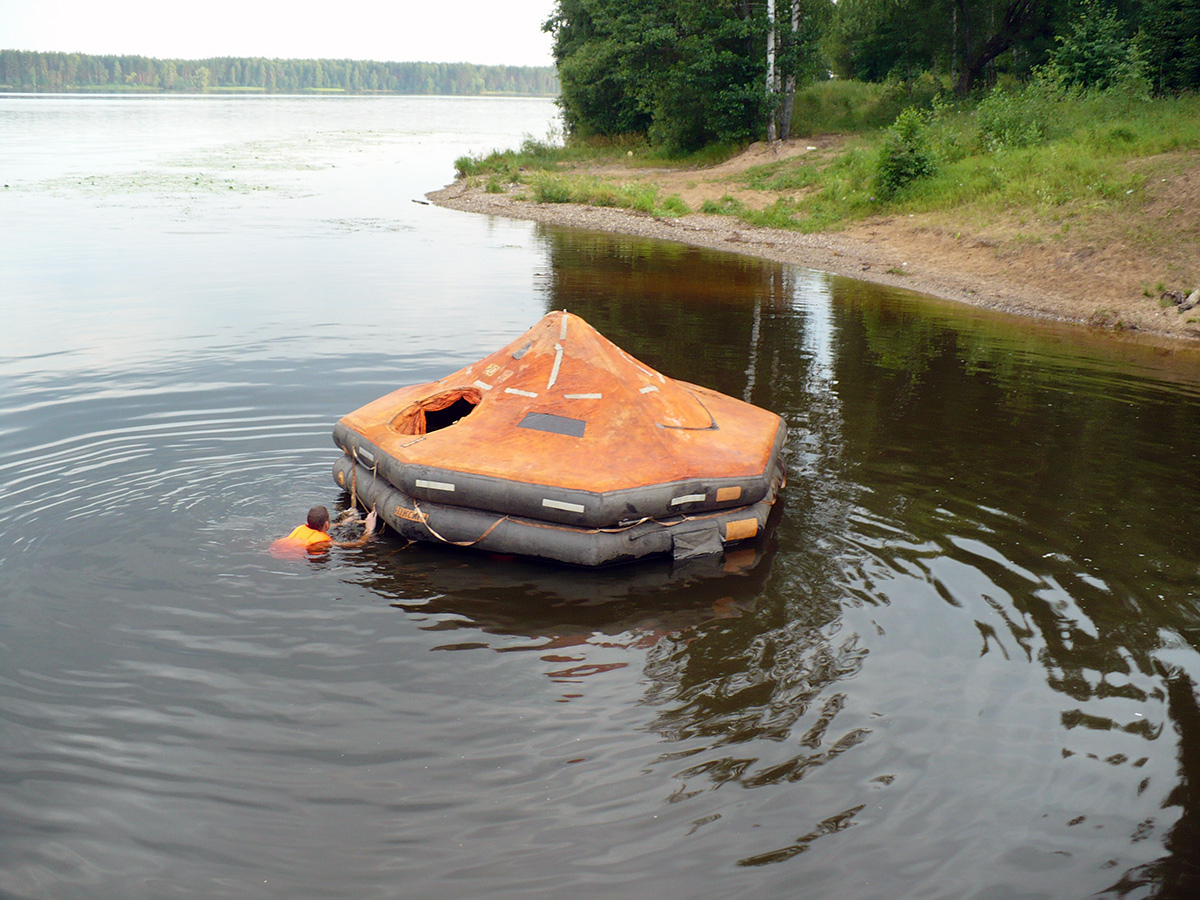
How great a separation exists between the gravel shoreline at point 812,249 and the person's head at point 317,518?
45.2 feet

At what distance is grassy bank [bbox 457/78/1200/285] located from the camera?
19344 millimetres

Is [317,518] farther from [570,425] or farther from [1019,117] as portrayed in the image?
[1019,117]

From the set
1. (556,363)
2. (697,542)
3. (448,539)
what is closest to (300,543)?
(448,539)

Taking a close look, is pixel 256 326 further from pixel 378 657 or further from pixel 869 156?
pixel 869 156

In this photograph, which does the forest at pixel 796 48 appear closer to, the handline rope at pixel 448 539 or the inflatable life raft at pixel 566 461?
the inflatable life raft at pixel 566 461

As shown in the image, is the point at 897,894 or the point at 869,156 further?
the point at 869,156

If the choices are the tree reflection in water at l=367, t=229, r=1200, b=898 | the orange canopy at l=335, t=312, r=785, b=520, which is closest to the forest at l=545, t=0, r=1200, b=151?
the tree reflection in water at l=367, t=229, r=1200, b=898

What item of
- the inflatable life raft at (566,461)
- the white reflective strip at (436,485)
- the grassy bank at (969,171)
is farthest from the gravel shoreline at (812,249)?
the white reflective strip at (436,485)

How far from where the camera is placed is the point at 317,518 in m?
7.11

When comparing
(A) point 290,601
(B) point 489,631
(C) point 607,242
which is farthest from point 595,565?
(C) point 607,242

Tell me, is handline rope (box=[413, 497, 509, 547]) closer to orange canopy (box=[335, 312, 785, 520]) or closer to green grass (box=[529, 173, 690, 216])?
orange canopy (box=[335, 312, 785, 520])

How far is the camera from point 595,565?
22.6ft

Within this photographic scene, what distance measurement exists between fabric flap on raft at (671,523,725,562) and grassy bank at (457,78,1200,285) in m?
14.2

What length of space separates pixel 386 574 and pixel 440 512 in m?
0.60
